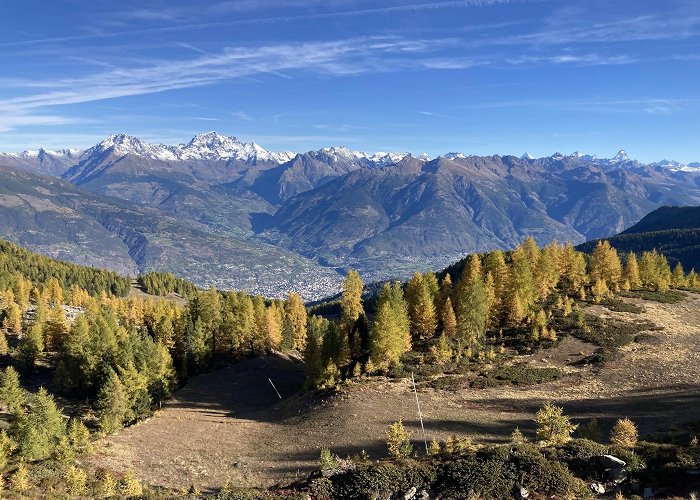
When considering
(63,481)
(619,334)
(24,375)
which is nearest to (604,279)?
(619,334)

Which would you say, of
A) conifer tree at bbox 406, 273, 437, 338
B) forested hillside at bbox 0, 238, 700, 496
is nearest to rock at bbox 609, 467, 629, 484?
forested hillside at bbox 0, 238, 700, 496

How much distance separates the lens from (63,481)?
3822cm

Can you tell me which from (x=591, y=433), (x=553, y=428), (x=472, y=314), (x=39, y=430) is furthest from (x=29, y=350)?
(x=591, y=433)

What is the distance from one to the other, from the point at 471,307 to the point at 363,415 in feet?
99.2

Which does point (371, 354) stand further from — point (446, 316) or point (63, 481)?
point (63, 481)

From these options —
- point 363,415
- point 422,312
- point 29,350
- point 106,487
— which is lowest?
point 363,415

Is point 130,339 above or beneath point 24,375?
above

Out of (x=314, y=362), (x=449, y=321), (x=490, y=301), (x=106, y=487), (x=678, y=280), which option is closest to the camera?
(x=106, y=487)

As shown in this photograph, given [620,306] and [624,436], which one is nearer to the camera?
[624,436]

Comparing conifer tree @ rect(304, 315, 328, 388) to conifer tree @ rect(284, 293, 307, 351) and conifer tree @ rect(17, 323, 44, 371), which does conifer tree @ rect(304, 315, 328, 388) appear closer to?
conifer tree @ rect(284, 293, 307, 351)

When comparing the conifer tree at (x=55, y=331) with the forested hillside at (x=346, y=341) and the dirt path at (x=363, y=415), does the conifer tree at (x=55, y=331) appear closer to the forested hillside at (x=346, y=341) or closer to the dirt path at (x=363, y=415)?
the forested hillside at (x=346, y=341)

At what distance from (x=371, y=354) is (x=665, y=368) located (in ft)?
144

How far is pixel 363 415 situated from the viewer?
194 feet

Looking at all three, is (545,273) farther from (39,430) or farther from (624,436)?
(39,430)
